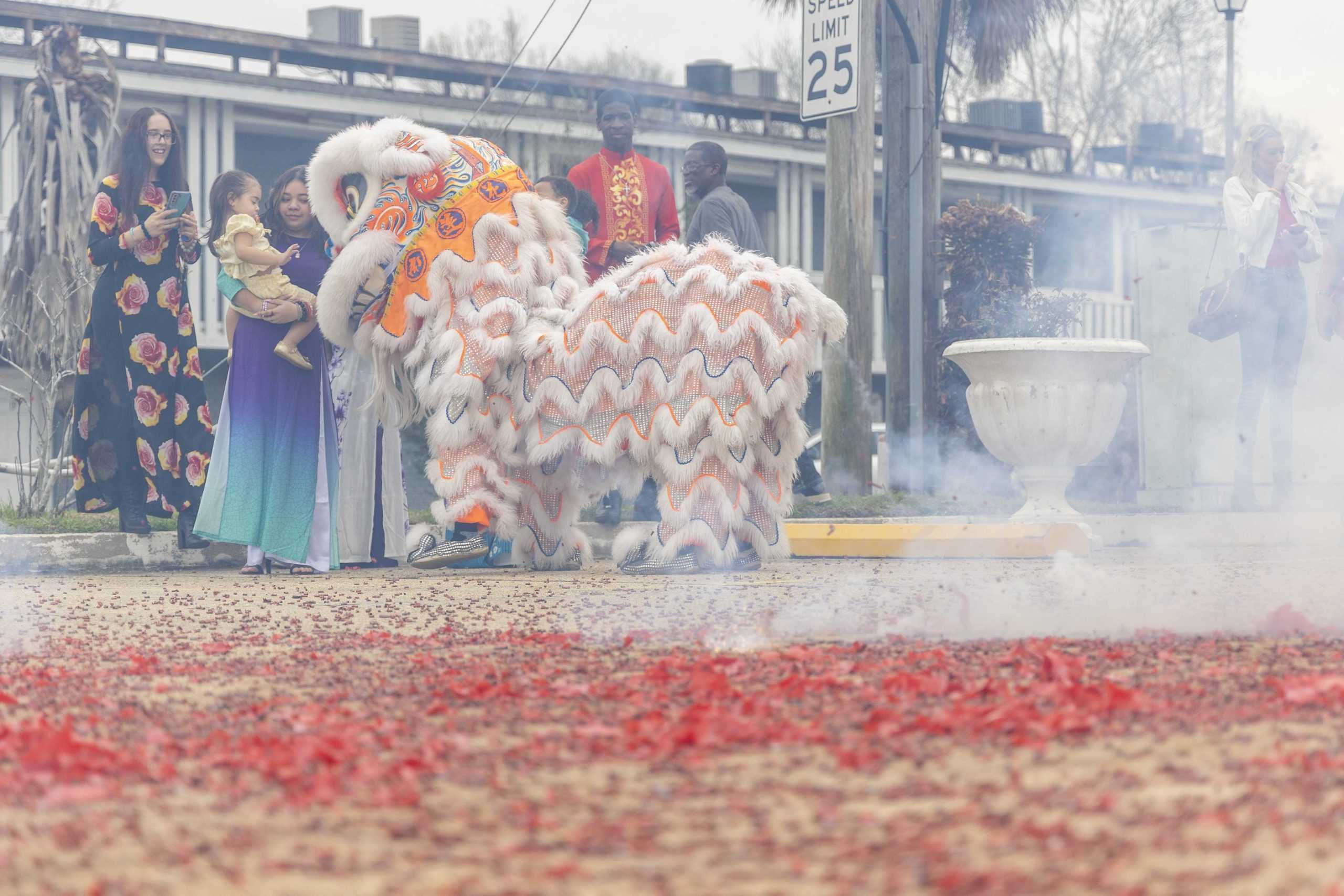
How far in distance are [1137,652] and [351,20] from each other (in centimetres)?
2110

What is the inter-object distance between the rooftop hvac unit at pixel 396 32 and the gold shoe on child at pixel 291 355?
1676 cm

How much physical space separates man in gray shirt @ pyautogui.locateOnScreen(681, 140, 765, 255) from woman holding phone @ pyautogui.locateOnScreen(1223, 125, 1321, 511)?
2.68m

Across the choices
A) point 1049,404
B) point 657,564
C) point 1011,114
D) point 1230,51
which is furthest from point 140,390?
point 1011,114

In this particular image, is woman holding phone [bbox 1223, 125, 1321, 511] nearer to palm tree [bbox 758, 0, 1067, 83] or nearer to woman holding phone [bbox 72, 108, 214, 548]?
woman holding phone [bbox 72, 108, 214, 548]

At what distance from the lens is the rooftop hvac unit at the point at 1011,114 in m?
27.1

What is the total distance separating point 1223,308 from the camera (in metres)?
9.44

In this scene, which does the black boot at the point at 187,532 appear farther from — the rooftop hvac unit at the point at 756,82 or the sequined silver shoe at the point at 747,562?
the rooftop hvac unit at the point at 756,82

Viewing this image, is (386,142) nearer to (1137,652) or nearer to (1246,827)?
(1137,652)

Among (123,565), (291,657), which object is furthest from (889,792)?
(123,565)

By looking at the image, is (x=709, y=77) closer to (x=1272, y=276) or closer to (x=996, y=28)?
(x=996, y=28)

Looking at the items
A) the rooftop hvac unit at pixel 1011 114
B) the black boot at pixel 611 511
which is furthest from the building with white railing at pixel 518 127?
the black boot at pixel 611 511

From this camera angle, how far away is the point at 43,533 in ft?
27.5

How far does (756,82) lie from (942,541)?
59.5 ft

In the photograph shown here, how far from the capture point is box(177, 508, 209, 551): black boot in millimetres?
8000
